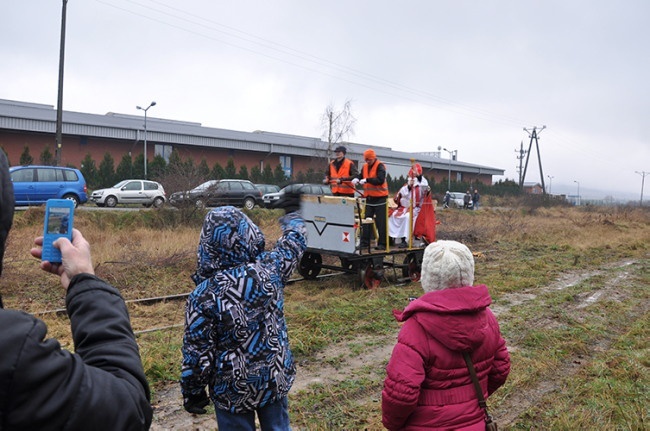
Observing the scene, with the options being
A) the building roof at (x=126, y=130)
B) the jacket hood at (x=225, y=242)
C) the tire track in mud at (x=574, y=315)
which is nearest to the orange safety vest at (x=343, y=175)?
the tire track in mud at (x=574, y=315)

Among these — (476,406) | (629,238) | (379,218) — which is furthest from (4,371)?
(629,238)

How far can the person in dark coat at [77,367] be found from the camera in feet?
3.58

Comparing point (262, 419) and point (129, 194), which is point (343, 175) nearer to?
point (262, 419)

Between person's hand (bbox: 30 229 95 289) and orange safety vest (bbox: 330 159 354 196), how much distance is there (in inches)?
332

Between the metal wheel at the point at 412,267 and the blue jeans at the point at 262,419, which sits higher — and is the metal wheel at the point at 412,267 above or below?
below

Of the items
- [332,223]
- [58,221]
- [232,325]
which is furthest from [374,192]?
[58,221]

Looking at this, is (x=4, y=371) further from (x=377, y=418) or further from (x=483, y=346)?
(x=377, y=418)

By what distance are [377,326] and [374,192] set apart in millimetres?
3253

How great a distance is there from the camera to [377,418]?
4.50 meters

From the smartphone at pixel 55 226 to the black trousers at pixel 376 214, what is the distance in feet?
28.4

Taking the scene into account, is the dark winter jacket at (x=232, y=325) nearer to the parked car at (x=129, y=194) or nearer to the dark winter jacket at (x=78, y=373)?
the dark winter jacket at (x=78, y=373)

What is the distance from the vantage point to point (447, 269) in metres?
2.63

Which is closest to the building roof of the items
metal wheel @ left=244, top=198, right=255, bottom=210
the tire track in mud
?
metal wheel @ left=244, top=198, right=255, bottom=210

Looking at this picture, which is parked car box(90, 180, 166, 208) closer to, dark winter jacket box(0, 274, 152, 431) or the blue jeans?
the blue jeans
